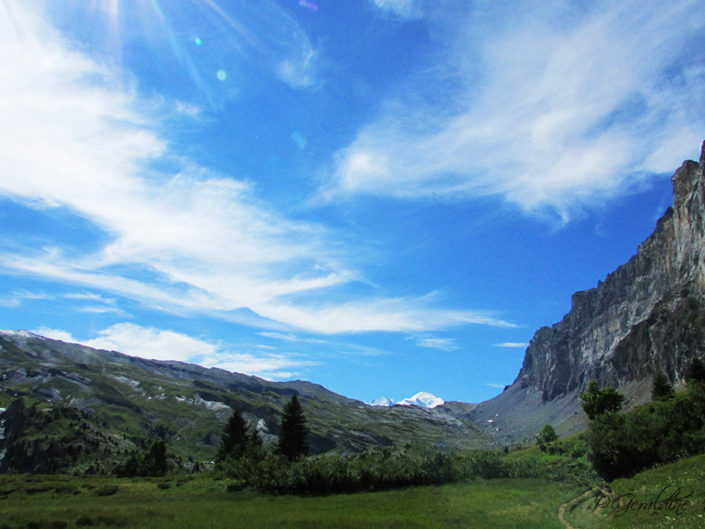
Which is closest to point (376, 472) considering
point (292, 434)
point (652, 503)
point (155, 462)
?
point (652, 503)

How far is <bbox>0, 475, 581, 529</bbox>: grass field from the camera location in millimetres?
30469

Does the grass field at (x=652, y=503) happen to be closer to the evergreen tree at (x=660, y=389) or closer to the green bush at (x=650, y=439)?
the green bush at (x=650, y=439)

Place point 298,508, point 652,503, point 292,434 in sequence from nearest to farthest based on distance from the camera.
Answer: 1. point 652,503
2. point 298,508
3. point 292,434

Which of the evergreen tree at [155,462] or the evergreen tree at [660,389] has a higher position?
the evergreen tree at [660,389]

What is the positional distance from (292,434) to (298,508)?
44.4m

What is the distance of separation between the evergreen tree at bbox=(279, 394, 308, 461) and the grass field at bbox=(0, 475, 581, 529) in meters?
25.3

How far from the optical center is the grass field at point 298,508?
100.0 feet

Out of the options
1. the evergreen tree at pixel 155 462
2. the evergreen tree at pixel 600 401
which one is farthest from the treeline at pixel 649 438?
the evergreen tree at pixel 155 462

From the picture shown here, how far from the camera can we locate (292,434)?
265ft

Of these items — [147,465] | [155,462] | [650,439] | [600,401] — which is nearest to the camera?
[650,439]

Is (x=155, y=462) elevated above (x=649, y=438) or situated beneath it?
situated beneath

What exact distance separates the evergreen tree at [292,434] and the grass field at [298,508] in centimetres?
2531

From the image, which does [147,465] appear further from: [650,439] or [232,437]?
[650,439]

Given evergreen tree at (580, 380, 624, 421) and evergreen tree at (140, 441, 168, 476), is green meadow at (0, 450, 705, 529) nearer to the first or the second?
evergreen tree at (140, 441, 168, 476)
